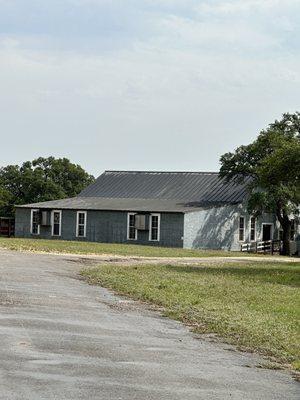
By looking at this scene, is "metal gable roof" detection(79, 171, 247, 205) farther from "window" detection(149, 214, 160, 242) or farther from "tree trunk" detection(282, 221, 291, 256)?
"window" detection(149, 214, 160, 242)

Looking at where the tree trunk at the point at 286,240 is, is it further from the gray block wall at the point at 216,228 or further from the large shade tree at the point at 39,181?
the large shade tree at the point at 39,181

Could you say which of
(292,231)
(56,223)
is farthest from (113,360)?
(292,231)

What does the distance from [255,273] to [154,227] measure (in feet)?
86.1

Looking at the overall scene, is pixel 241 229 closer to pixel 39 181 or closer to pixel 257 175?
pixel 257 175

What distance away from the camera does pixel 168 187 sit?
65062 millimetres

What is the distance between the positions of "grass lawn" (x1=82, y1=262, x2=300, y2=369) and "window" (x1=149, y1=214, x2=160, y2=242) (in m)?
23.2

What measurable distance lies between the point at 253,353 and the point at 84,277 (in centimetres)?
1394

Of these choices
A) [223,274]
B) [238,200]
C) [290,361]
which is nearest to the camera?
[290,361]

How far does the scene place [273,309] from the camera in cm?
1803

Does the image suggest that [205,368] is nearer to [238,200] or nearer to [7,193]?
[238,200]

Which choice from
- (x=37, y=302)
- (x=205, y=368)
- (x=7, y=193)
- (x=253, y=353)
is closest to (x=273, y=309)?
(x=37, y=302)

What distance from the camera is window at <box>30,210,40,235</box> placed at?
2415 inches

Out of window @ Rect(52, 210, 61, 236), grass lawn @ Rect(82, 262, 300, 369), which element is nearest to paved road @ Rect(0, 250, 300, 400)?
grass lawn @ Rect(82, 262, 300, 369)

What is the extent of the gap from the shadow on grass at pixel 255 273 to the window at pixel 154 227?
22.0 metres
